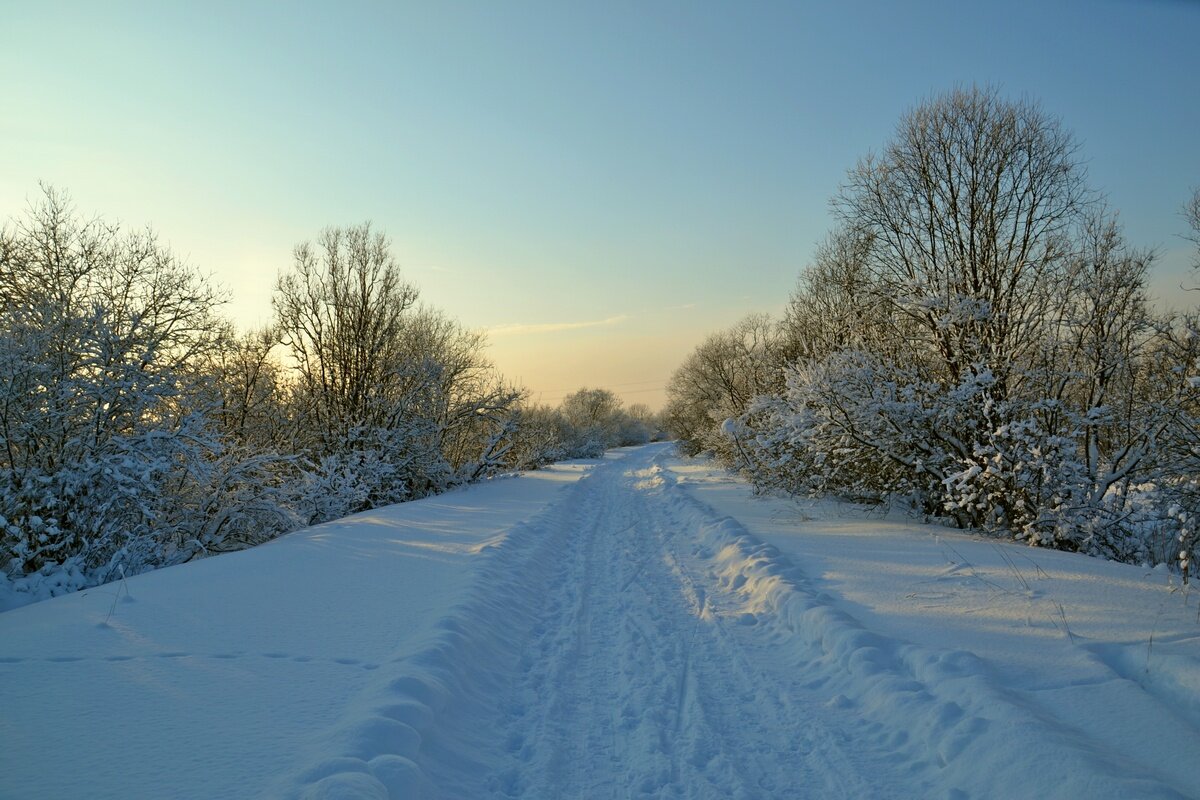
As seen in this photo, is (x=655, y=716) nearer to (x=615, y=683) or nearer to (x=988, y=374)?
(x=615, y=683)

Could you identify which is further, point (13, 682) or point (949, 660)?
point (949, 660)

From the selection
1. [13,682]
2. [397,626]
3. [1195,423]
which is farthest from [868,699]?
[13,682]

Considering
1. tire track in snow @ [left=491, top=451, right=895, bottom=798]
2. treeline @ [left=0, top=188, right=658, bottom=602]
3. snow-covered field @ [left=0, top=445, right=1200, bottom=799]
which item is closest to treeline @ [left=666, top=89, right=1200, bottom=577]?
snow-covered field @ [left=0, top=445, right=1200, bottom=799]

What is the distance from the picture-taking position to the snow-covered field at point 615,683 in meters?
3.63

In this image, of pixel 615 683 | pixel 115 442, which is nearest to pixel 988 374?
pixel 615 683

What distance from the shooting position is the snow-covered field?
11.9 feet

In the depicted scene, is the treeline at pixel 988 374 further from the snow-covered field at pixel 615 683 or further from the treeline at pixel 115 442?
the treeline at pixel 115 442

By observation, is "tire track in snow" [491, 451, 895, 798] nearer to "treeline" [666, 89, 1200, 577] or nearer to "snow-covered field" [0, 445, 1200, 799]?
"snow-covered field" [0, 445, 1200, 799]

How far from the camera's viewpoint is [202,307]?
1267 cm

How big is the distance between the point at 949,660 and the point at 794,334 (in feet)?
73.4

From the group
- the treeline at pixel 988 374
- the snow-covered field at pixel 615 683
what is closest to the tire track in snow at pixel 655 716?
the snow-covered field at pixel 615 683

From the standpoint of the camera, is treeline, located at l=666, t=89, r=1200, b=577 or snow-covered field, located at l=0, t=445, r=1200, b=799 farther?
treeline, located at l=666, t=89, r=1200, b=577

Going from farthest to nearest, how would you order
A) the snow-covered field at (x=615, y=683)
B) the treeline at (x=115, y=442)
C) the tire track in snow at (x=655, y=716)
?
1. the treeline at (x=115, y=442)
2. the tire track in snow at (x=655, y=716)
3. the snow-covered field at (x=615, y=683)

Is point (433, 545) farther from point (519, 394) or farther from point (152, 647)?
point (519, 394)
